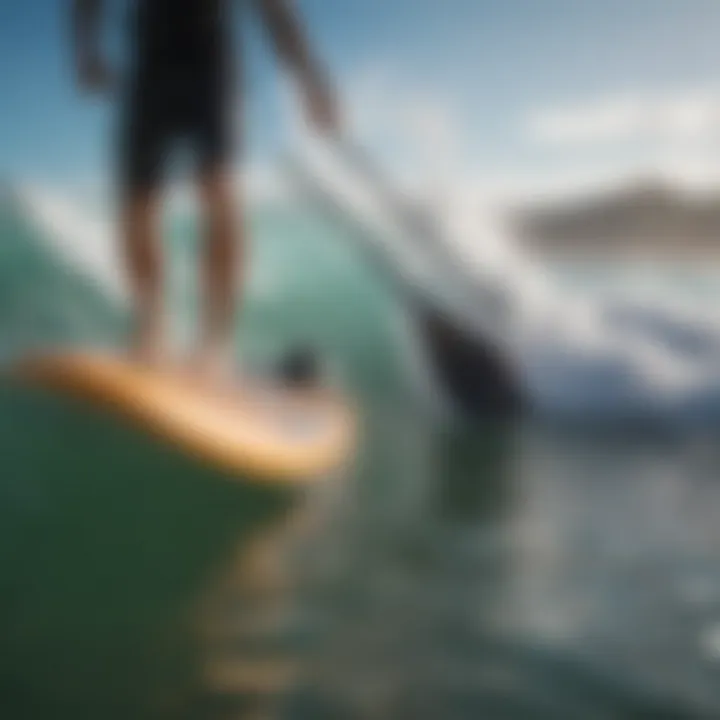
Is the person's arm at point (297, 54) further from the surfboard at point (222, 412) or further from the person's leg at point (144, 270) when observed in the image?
the surfboard at point (222, 412)

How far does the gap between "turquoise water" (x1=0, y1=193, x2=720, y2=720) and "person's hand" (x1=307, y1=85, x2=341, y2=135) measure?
130mm

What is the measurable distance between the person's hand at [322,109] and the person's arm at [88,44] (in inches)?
10.8

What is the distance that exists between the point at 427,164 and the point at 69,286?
509 millimetres

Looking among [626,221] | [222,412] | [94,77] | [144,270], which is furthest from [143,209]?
[626,221]

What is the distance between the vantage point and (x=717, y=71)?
1.56 meters

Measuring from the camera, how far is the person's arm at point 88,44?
4.96ft

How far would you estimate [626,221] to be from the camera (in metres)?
1.58

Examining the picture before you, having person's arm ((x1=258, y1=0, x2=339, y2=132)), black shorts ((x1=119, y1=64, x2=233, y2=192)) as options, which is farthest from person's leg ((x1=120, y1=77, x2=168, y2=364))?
person's arm ((x1=258, y1=0, x2=339, y2=132))

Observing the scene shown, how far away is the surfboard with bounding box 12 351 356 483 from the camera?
4.89 ft

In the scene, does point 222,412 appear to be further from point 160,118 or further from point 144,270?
point 160,118

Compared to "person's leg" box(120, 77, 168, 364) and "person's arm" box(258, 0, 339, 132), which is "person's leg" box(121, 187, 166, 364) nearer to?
"person's leg" box(120, 77, 168, 364)

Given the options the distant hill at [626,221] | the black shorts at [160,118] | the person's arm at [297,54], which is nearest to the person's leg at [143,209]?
the black shorts at [160,118]

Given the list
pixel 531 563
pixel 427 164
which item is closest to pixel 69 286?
pixel 427 164

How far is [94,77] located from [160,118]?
103 millimetres
